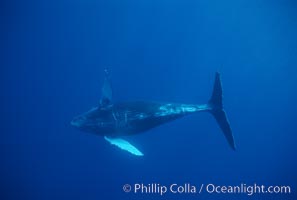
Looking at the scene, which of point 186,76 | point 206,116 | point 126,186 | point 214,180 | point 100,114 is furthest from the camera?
point 186,76

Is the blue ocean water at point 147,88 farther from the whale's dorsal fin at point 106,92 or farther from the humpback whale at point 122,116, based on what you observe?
the whale's dorsal fin at point 106,92

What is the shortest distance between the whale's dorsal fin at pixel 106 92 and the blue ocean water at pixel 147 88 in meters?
9.68

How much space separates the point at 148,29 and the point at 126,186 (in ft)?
39.8

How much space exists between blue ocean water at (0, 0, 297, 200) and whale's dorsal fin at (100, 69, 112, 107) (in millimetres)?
9680

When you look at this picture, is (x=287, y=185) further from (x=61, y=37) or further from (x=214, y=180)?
(x=61, y=37)

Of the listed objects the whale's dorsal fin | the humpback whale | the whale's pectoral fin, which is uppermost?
the whale's dorsal fin

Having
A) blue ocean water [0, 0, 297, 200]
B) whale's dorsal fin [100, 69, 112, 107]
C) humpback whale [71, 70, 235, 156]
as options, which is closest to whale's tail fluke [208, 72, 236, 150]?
humpback whale [71, 70, 235, 156]

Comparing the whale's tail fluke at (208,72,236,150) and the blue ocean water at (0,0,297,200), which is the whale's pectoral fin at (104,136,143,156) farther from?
the blue ocean water at (0,0,297,200)

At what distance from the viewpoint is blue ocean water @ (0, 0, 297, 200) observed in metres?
21.0

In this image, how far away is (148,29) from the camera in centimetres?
2675

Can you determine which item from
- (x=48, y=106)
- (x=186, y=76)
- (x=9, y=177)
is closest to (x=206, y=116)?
(x=186, y=76)

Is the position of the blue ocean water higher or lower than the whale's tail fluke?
higher

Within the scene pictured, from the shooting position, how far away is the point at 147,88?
23.3m

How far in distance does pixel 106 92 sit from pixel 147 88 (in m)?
13.3
